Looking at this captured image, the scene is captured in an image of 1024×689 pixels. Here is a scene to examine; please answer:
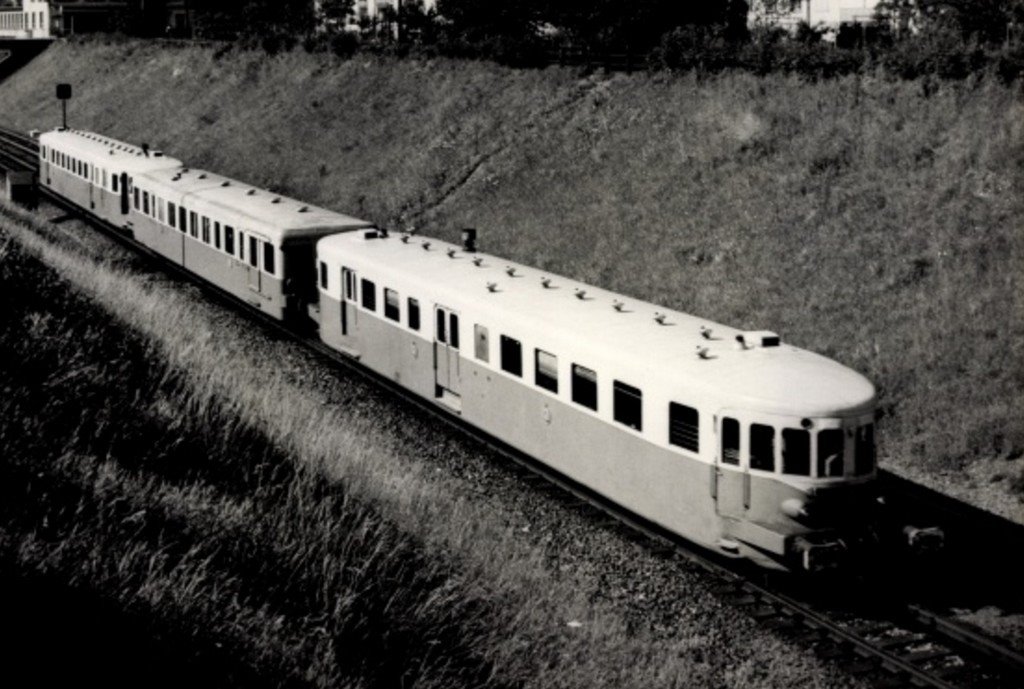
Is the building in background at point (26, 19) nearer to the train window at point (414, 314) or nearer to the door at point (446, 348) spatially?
the train window at point (414, 314)

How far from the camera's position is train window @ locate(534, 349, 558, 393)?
50.9ft

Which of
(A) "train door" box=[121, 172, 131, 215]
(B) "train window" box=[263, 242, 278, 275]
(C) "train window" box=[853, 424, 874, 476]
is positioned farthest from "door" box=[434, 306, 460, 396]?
(A) "train door" box=[121, 172, 131, 215]

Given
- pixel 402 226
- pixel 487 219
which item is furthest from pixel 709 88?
pixel 402 226

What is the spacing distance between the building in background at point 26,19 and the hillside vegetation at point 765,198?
219ft

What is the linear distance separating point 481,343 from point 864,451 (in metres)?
6.04

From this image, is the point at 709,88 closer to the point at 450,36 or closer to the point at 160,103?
the point at 450,36

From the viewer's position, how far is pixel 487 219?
32094 millimetres

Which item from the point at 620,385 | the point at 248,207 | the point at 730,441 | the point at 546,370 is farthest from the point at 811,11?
the point at 730,441

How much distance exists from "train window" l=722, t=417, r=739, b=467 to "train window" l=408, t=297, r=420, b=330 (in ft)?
23.9

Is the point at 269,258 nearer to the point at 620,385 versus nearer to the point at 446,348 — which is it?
the point at 446,348

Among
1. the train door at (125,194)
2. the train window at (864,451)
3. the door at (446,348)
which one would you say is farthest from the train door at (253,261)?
the train window at (864,451)

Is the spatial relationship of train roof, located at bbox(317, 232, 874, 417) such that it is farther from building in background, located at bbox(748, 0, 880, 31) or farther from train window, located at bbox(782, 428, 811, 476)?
building in background, located at bbox(748, 0, 880, 31)

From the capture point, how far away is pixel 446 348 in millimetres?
18156

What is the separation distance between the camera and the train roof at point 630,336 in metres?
12.7
